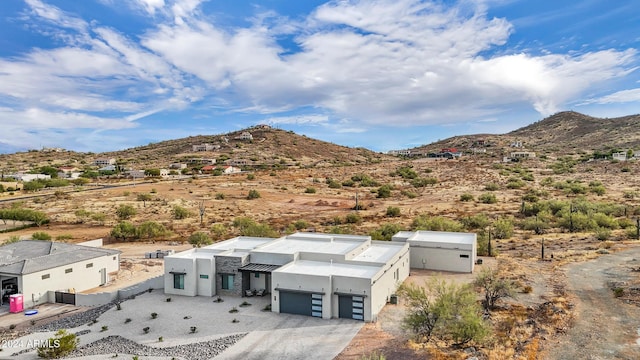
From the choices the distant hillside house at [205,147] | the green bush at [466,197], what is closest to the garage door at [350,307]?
the green bush at [466,197]

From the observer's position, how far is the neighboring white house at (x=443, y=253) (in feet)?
117

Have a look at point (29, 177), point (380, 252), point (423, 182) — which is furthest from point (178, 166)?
point (380, 252)

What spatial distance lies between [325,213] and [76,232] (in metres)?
34.5

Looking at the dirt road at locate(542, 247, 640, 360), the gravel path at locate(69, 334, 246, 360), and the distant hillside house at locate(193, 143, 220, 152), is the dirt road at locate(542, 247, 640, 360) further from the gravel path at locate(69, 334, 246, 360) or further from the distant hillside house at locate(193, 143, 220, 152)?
the distant hillside house at locate(193, 143, 220, 152)

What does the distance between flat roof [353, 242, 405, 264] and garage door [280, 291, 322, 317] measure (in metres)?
6.07

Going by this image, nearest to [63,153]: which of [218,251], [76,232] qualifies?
[76,232]

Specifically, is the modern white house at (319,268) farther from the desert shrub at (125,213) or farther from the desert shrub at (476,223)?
the desert shrub at (125,213)

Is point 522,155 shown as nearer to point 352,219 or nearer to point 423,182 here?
point 423,182

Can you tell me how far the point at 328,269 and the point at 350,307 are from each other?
418 centimetres

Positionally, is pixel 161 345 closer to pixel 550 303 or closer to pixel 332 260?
pixel 332 260

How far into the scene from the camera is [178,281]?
31.1 metres

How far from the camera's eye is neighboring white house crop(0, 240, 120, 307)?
97.9 feet

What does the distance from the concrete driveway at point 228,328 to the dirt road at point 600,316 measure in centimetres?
1094

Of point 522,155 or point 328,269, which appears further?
point 522,155
